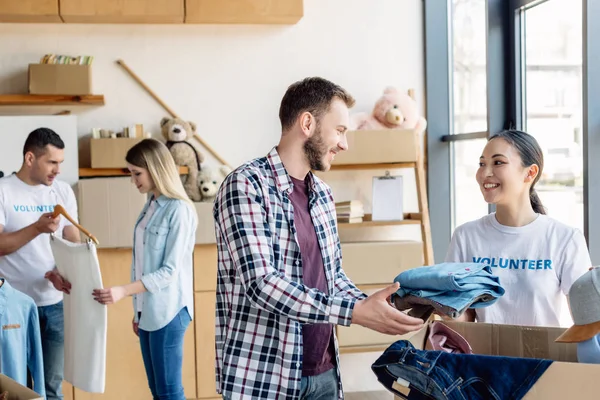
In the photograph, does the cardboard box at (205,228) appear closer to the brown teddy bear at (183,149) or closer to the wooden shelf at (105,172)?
the brown teddy bear at (183,149)

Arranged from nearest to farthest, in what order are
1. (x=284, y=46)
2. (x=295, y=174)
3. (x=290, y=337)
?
1. (x=290, y=337)
2. (x=295, y=174)
3. (x=284, y=46)

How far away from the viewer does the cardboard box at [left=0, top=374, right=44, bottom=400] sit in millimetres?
1733

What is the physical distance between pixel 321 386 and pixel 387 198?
238 cm

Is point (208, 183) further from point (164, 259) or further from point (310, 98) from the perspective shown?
point (310, 98)

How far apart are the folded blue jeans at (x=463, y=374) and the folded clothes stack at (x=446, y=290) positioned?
146 millimetres

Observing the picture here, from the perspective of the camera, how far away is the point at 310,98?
6.09 ft

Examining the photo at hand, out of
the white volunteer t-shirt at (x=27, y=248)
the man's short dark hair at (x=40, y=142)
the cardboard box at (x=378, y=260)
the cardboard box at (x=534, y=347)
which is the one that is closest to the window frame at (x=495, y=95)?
the cardboard box at (x=378, y=260)

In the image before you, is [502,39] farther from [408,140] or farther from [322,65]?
[322,65]

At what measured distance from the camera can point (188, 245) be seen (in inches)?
120

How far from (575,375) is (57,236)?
7.70 feet

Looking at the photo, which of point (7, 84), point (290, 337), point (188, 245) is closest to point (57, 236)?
point (188, 245)

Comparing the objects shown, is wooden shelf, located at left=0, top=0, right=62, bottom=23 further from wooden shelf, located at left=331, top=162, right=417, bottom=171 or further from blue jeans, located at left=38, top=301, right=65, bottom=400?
wooden shelf, located at left=331, top=162, right=417, bottom=171

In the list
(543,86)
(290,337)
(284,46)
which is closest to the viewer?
(290,337)

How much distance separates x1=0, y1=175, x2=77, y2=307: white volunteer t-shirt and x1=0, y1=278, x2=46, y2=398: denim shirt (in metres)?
0.34
